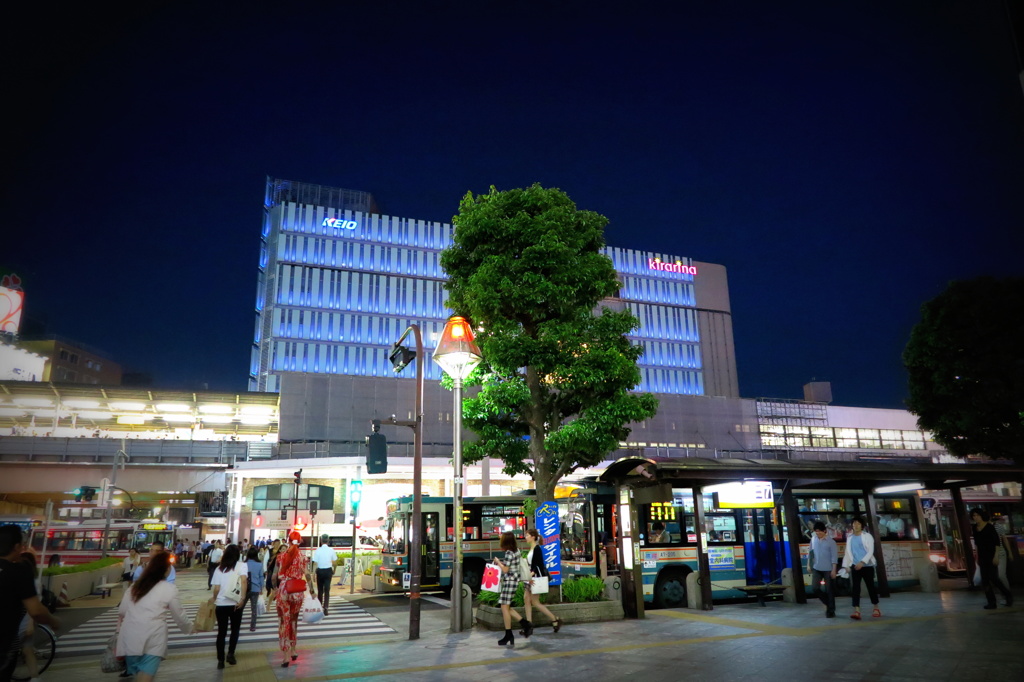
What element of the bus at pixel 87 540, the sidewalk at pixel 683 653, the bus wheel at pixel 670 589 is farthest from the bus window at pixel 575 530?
the bus at pixel 87 540

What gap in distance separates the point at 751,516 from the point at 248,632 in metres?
11.1

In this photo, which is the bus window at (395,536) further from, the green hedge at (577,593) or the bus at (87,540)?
the bus at (87,540)

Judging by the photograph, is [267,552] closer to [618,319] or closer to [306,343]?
[618,319]

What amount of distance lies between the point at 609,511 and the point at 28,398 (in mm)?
Answer: 39634

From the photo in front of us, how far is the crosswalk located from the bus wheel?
603 cm

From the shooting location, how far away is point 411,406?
59844mm

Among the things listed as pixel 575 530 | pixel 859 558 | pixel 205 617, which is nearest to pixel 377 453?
pixel 205 617

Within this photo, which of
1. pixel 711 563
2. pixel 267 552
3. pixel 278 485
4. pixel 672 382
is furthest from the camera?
pixel 672 382

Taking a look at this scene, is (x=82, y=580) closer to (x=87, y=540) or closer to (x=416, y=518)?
(x=87, y=540)

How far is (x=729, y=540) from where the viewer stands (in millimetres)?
14938

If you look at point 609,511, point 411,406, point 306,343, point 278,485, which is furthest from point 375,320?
point 609,511

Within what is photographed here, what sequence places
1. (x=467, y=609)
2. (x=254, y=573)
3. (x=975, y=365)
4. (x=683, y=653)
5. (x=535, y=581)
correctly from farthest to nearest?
(x=975, y=365), (x=467, y=609), (x=254, y=573), (x=535, y=581), (x=683, y=653)

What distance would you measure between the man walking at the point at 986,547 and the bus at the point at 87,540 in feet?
81.5

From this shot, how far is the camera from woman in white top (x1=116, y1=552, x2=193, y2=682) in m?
5.17
